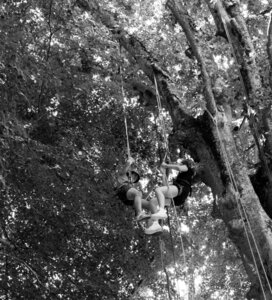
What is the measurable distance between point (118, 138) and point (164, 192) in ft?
10.0

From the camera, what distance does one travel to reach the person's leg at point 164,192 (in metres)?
5.39

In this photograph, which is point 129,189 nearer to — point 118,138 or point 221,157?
point 221,157

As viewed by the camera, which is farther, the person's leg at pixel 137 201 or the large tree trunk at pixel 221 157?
the person's leg at pixel 137 201

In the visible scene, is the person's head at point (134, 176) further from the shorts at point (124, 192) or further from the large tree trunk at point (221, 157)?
the large tree trunk at point (221, 157)

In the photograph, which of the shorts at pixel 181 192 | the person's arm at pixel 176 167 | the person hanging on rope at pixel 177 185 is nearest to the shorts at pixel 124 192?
the person hanging on rope at pixel 177 185

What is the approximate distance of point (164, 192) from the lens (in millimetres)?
5578

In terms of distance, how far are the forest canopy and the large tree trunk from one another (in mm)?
16

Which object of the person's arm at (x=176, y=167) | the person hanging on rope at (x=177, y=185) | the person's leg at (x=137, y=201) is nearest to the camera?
the person's leg at (x=137, y=201)

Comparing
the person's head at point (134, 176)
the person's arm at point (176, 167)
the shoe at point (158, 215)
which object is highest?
the person's head at point (134, 176)

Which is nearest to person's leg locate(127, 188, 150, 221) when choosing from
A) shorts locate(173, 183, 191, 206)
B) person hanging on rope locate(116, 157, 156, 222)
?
person hanging on rope locate(116, 157, 156, 222)

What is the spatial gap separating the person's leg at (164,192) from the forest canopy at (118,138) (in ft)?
0.76

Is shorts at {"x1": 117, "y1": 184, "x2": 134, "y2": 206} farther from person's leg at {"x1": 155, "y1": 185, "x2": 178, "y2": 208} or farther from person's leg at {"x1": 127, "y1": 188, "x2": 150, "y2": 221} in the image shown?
person's leg at {"x1": 155, "y1": 185, "x2": 178, "y2": 208}

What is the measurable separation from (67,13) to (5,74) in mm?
1902

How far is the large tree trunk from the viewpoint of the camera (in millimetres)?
4668
